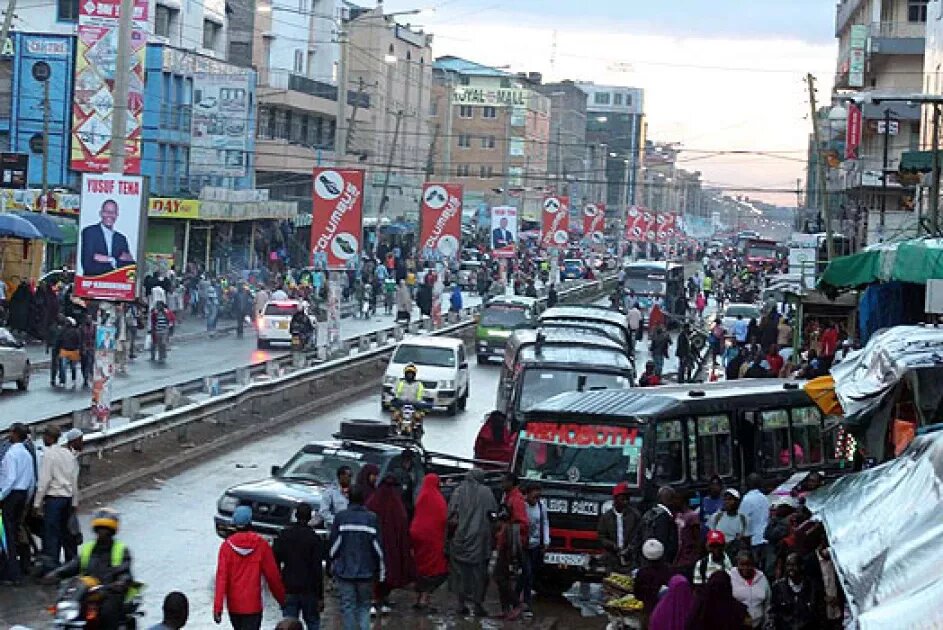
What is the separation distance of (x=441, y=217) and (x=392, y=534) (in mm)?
38654

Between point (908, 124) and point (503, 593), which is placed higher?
point (908, 124)

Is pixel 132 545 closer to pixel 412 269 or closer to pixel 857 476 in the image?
pixel 857 476

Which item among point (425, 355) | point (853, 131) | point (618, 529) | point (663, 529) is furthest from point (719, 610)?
point (853, 131)

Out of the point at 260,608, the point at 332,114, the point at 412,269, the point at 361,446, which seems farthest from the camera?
the point at 332,114

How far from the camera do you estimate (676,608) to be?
13414mm

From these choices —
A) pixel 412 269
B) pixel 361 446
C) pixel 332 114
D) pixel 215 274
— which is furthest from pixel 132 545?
pixel 332 114

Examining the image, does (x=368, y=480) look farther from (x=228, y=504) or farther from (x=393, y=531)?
(x=228, y=504)

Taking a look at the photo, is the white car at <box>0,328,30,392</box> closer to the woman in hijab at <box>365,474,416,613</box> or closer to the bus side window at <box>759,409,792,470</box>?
the bus side window at <box>759,409,792,470</box>

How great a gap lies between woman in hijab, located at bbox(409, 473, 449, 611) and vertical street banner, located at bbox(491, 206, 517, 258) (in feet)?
163

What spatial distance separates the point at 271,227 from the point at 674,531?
201ft

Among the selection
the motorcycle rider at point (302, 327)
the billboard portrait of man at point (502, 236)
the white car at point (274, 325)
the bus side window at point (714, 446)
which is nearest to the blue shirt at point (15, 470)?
the bus side window at point (714, 446)

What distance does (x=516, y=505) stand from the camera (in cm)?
1875

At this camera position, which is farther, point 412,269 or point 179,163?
point 412,269

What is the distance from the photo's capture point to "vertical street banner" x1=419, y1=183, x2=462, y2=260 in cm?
5641
